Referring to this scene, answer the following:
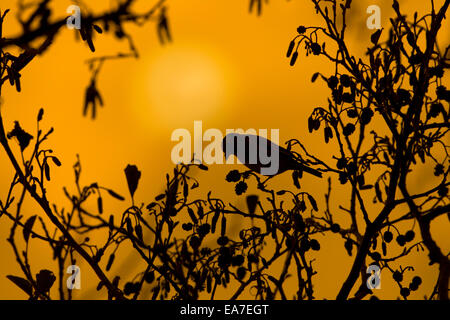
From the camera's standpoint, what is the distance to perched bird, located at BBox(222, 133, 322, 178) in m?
2.66

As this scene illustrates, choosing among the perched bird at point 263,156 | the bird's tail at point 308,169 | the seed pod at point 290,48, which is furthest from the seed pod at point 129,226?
the seed pod at point 290,48

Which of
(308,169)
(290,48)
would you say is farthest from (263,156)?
(290,48)

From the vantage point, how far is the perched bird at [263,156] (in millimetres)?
2658

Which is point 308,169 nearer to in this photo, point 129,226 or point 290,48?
point 290,48

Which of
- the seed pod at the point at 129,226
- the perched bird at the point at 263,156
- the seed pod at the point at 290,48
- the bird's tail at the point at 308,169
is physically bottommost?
the seed pod at the point at 129,226

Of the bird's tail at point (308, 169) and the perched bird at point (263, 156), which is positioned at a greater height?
the perched bird at point (263, 156)

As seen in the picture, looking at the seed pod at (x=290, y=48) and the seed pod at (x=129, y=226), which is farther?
the seed pod at (x=290, y=48)

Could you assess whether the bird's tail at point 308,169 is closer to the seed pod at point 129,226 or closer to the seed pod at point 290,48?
the seed pod at point 290,48
